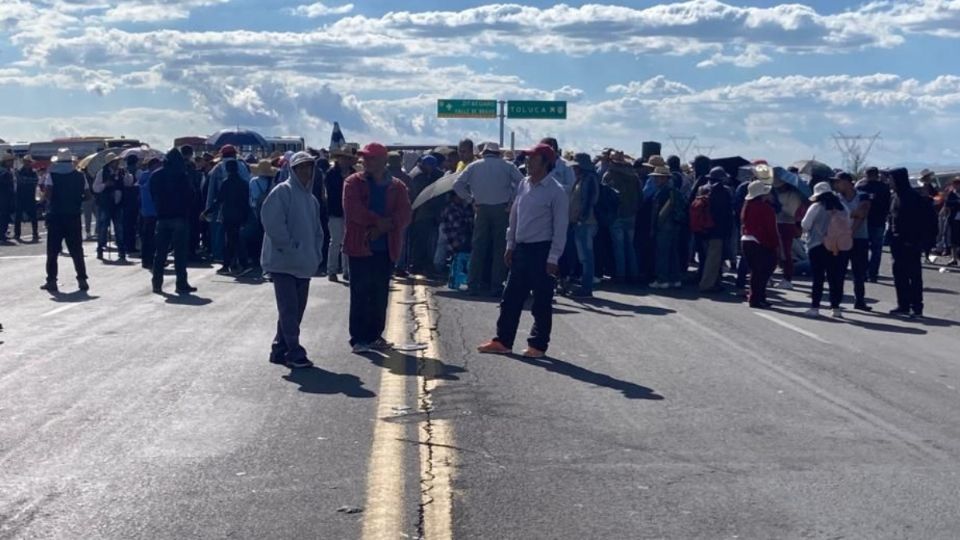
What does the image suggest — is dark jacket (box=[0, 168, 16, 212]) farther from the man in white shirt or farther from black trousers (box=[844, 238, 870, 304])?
the man in white shirt

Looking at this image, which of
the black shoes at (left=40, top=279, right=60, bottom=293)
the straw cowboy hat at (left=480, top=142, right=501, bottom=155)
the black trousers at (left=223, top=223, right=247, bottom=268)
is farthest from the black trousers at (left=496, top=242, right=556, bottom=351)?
the black trousers at (left=223, top=223, right=247, bottom=268)

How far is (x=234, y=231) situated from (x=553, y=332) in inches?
339

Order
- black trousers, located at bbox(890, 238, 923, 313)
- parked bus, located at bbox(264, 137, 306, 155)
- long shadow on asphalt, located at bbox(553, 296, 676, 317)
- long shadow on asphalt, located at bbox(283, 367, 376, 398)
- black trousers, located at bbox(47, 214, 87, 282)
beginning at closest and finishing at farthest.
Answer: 1. long shadow on asphalt, located at bbox(283, 367, 376, 398)
2. long shadow on asphalt, located at bbox(553, 296, 676, 317)
3. black trousers, located at bbox(890, 238, 923, 313)
4. black trousers, located at bbox(47, 214, 87, 282)
5. parked bus, located at bbox(264, 137, 306, 155)

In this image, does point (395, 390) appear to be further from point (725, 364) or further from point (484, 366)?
point (725, 364)

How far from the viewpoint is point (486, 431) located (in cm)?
871

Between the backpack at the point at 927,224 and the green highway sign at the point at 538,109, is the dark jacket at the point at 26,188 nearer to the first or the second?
the backpack at the point at 927,224

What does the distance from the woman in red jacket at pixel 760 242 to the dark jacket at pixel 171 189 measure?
7487 millimetres

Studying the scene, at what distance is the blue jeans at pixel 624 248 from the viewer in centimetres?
2042

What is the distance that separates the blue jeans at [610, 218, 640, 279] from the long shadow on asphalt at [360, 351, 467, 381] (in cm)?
853

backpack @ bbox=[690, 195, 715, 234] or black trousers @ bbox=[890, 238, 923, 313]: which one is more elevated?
backpack @ bbox=[690, 195, 715, 234]

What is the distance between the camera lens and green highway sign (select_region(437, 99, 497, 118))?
59.2m

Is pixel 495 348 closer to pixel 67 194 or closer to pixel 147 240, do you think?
pixel 67 194

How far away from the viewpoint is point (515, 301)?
12422 mm

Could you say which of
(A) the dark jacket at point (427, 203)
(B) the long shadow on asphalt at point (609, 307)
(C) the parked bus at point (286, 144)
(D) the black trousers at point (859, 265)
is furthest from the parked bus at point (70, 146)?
(D) the black trousers at point (859, 265)
